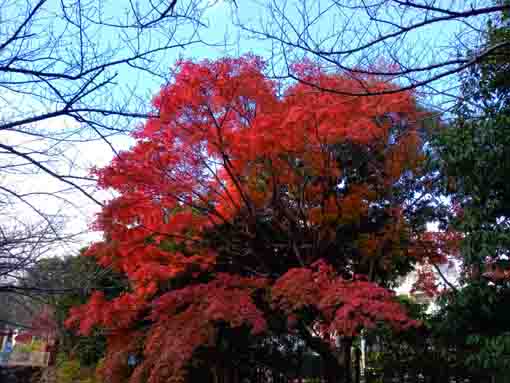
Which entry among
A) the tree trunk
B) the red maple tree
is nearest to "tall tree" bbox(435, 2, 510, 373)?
the red maple tree

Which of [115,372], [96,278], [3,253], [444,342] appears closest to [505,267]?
[444,342]

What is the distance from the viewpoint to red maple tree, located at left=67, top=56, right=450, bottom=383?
7.95m

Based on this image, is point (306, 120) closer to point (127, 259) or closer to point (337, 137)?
point (337, 137)

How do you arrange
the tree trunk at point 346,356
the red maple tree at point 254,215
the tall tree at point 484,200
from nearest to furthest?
the tall tree at point 484,200, the red maple tree at point 254,215, the tree trunk at point 346,356

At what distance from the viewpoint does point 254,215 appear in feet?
30.6

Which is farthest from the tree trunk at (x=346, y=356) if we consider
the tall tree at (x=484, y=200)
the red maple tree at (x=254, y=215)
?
the tall tree at (x=484, y=200)

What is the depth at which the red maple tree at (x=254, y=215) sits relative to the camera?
7.95m

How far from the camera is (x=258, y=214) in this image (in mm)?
9914

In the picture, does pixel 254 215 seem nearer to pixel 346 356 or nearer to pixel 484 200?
pixel 346 356

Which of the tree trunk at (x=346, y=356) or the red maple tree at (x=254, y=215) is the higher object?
the red maple tree at (x=254, y=215)

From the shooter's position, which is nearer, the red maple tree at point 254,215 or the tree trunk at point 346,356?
the red maple tree at point 254,215

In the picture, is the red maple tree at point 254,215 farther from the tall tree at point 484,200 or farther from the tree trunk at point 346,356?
the tall tree at point 484,200

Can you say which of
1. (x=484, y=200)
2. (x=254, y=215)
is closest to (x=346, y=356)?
(x=254, y=215)

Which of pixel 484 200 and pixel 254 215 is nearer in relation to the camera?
pixel 484 200
